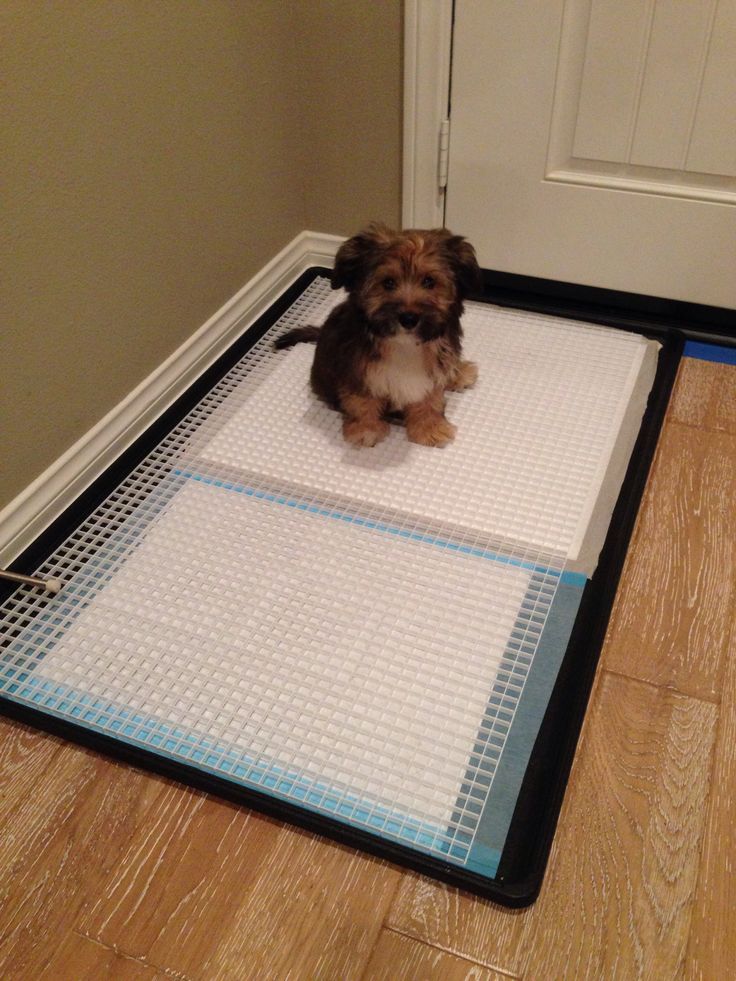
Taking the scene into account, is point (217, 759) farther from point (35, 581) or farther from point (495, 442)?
point (495, 442)

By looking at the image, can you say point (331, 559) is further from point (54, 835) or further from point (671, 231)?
point (671, 231)

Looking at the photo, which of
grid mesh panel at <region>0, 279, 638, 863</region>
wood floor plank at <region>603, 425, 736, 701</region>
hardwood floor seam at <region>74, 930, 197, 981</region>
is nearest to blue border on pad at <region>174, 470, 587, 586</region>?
grid mesh panel at <region>0, 279, 638, 863</region>

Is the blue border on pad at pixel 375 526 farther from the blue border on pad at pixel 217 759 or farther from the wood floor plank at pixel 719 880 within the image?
the blue border on pad at pixel 217 759

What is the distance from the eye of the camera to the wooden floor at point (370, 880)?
101 cm

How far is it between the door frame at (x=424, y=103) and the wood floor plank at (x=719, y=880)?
1.44 metres

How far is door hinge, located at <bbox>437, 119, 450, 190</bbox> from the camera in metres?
1.93

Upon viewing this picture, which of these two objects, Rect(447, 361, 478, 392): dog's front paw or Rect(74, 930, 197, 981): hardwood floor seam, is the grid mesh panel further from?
Rect(74, 930, 197, 981): hardwood floor seam

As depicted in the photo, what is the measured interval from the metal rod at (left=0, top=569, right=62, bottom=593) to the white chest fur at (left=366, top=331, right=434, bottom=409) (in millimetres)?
697

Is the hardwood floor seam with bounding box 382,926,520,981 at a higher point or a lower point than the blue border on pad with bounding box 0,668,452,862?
lower

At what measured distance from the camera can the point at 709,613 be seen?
138cm

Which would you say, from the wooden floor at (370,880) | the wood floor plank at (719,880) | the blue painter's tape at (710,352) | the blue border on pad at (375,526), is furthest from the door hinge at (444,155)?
the wood floor plank at (719,880)

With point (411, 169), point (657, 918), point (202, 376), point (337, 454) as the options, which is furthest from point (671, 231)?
point (657, 918)

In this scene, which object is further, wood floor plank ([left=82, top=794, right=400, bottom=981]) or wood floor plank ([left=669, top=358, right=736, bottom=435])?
wood floor plank ([left=669, top=358, right=736, bottom=435])

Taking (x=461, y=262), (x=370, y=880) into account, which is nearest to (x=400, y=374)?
(x=461, y=262)
